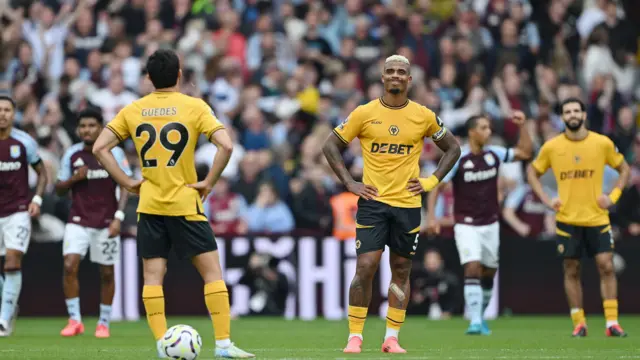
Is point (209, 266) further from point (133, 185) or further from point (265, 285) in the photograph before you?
point (265, 285)

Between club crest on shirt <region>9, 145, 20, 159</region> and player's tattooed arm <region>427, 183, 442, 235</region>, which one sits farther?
club crest on shirt <region>9, 145, 20, 159</region>

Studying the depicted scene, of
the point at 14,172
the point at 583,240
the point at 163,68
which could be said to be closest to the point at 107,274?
the point at 14,172

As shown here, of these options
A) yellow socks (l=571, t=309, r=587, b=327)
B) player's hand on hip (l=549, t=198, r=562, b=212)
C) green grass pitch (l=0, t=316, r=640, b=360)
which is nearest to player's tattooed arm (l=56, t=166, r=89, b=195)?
green grass pitch (l=0, t=316, r=640, b=360)

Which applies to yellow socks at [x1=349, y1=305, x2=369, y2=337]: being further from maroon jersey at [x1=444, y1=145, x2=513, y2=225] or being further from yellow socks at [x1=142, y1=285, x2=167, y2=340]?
maroon jersey at [x1=444, y1=145, x2=513, y2=225]

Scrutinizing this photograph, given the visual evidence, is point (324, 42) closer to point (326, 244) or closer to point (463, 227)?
point (326, 244)

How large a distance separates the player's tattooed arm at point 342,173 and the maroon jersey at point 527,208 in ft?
24.8

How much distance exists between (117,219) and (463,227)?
4.12m

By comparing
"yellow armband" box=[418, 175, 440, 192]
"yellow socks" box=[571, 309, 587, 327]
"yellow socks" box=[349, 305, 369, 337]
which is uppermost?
"yellow armband" box=[418, 175, 440, 192]

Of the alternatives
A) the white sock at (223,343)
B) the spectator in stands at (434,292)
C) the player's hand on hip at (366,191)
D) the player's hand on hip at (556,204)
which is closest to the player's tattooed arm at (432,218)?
the player's hand on hip at (556,204)

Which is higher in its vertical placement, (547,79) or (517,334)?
(547,79)

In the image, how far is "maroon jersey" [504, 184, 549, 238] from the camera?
19547 mm

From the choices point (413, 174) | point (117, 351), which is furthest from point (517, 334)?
point (117, 351)

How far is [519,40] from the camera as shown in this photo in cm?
2394

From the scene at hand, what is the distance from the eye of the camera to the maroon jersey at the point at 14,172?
1492cm
